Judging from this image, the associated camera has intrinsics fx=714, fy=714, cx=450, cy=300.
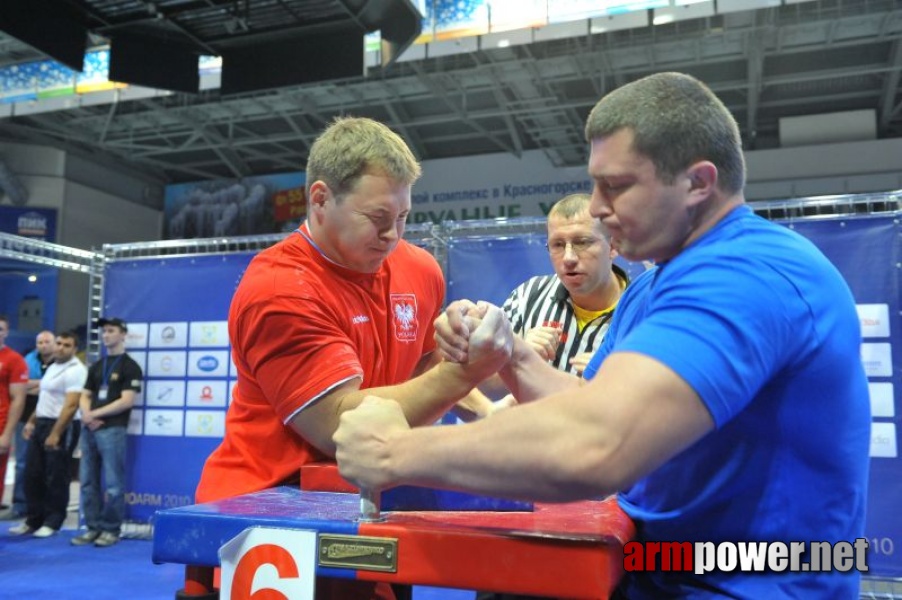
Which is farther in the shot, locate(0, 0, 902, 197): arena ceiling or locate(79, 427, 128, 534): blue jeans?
locate(0, 0, 902, 197): arena ceiling

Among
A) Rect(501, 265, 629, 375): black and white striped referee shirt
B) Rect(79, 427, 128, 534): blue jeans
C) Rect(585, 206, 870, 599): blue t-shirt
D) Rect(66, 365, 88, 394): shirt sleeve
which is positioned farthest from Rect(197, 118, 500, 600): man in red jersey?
Rect(66, 365, 88, 394): shirt sleeve

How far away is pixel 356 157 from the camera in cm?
166

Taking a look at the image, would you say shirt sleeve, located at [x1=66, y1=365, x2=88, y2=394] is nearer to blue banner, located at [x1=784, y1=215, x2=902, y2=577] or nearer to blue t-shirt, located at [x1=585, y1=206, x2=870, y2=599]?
blue banner, located at [x1=784, y1=215, x2=902, y2=577]

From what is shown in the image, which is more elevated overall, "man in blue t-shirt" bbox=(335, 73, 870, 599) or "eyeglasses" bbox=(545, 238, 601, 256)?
"eyeglasses" bbox=(545, 238, 601, 256)

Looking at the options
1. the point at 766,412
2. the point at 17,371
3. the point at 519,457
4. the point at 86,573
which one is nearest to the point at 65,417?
the point at 17,371

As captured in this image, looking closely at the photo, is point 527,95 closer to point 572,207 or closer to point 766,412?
point 572,207

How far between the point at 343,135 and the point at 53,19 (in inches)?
154

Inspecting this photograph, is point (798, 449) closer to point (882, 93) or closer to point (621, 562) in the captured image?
point (621, 562)

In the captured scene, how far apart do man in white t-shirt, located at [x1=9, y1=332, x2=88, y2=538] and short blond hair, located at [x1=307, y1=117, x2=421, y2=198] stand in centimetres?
574

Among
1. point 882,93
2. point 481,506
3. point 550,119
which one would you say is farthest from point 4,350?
point 882,93

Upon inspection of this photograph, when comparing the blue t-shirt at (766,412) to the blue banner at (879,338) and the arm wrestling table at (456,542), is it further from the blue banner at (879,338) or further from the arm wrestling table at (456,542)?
the blue banner at (879,338)

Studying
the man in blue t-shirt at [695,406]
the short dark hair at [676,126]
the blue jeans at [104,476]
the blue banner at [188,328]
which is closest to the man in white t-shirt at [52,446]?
the blue jeans at [104,476]

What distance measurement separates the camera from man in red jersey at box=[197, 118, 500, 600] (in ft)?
4.88

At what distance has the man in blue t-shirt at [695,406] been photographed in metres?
0.90
